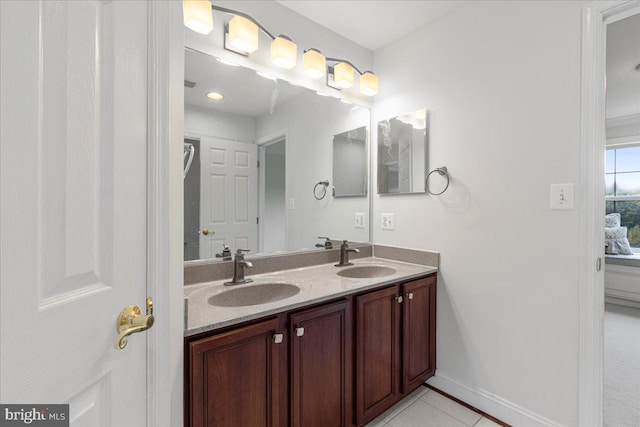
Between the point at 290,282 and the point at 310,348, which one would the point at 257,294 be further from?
the point at 310,348

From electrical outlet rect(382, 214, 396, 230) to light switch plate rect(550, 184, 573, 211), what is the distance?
3.15 feet

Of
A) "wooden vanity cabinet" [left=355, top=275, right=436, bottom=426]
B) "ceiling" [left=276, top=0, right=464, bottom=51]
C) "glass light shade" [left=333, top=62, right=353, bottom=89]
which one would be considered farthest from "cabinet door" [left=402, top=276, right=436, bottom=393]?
"ceiling" [left=276, top=0, right=464, bottom=51]

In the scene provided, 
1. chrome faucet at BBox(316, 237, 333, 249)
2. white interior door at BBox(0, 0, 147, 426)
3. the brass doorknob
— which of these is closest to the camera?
white interior door at BBox(0, 0, 147, 426)

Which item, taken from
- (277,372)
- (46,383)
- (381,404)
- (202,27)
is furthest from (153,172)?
(381,404)

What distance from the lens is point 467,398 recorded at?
1743 mm

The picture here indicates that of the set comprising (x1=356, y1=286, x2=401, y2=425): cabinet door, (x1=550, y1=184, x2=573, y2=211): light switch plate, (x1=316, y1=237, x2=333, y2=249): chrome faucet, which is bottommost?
(x1=356, y1=286, x2=401, y2=425): cabinet door

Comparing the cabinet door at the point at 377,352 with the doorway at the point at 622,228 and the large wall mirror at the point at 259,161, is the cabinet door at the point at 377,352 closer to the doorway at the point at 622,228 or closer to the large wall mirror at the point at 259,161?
the large wall mirror at the point at 259,161

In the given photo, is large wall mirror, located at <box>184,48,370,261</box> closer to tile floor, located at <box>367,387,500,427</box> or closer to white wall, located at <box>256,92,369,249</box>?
white wall, located at <box>256,92,369,249</box>

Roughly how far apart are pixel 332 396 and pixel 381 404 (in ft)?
1.27

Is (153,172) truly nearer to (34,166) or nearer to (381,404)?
(34,166)

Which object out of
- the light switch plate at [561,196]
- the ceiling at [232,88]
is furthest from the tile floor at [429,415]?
the ceiling at [232,88]

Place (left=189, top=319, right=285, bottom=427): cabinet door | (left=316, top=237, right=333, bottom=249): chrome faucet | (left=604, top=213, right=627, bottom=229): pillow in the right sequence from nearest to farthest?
(left=189, top=319, right=285, bottom=427): cabinet door → (left=316, top=237, right=333, bottom=249): chrome faucet → (left=604, top=213, right=627, bottom=229): pillow

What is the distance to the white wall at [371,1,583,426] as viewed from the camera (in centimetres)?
141

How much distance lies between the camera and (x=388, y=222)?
2201mm
